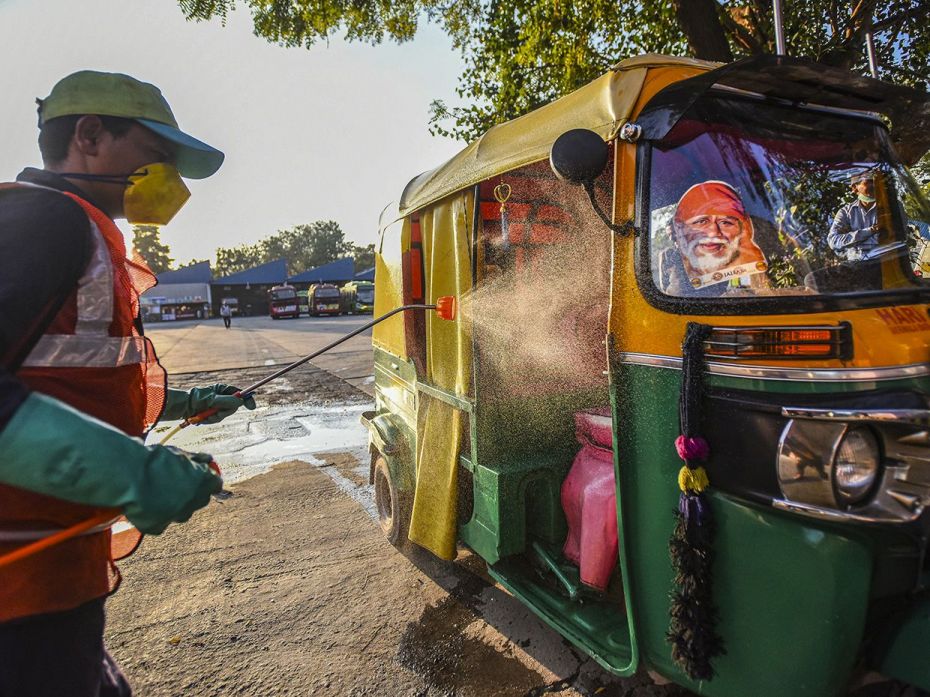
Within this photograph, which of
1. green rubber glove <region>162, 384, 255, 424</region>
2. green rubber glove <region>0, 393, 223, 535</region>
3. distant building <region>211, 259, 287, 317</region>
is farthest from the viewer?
distant building <region>211, 259, 287, 317</region>

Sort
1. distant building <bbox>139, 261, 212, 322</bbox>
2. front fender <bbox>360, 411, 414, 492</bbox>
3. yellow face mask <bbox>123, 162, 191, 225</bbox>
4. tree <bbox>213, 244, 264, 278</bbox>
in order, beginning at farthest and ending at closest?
tree <bbox>213, 244, 264, 278</bbox>, distant building <bbox>139, 261, 212, 322</bbox>, front fender <bbox>360, 411, 414, 492</bbox>, yellow face mask <bbox>123, 162, 191, 225</bbox>

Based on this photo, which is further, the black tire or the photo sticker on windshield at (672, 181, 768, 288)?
the black tire

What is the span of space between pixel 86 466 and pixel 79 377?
39 centimetres

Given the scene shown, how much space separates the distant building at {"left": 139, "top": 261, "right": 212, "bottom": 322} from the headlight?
4399 centimetres

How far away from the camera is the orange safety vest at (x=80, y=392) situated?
4.20ft

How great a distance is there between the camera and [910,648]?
1.58 m

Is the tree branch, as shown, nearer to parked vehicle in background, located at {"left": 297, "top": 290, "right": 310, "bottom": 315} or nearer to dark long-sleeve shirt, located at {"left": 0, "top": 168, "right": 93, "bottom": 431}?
dark long-sleeve shirt, located at {"left": 0, "top": 168, "right": 93, "bottom": 431}

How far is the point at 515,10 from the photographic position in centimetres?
895

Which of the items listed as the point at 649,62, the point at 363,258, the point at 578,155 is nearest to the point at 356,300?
the point at 649,62

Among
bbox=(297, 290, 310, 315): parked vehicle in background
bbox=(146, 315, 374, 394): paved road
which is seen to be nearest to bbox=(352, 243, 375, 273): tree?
bbox=(297, 290, 310, 315): parked vehicle in background

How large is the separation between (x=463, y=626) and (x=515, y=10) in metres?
9.23

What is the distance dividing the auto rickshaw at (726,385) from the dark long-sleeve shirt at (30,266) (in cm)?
147

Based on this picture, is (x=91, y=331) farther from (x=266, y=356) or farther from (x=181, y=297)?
(x=181, y=297)

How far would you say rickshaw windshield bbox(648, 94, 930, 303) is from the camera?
193cm
